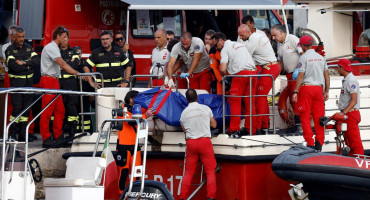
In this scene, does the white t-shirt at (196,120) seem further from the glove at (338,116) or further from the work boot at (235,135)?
the glove at (338,116)

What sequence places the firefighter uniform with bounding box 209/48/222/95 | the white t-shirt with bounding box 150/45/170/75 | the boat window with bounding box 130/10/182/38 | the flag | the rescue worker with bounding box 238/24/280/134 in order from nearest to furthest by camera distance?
the flag, the rescue worker with bounding box 238/24/280/134, the firefighter uniform with bounding box 209/48/222/95, the white t-shirt with bounding box 150/45/170/75, the boat window with bounding box 130/10/182/38

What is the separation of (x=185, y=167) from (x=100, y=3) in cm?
437

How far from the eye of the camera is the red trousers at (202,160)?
448 inches

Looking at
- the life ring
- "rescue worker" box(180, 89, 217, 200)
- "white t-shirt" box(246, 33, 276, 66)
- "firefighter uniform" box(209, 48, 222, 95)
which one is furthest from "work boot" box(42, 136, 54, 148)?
the life ring

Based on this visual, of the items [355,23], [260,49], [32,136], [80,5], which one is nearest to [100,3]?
[80,5]

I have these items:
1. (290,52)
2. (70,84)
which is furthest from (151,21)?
(290,52)

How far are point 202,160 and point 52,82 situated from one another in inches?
106

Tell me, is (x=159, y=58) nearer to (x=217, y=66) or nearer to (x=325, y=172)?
(x=217, y=66)

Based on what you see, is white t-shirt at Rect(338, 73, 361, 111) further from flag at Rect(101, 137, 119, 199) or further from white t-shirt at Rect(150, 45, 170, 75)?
flag at Rect(101, 137, 119, 199)

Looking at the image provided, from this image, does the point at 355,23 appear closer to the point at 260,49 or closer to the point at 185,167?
the point at 260,49

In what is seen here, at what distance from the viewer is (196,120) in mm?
11344

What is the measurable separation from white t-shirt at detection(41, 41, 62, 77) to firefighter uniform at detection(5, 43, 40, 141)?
0.37 meters

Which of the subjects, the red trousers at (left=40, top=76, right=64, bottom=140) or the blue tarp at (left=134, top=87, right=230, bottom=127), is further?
the red trousers at (left=40, top=76, right=64, bottom=140)

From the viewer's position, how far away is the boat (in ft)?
35.5
